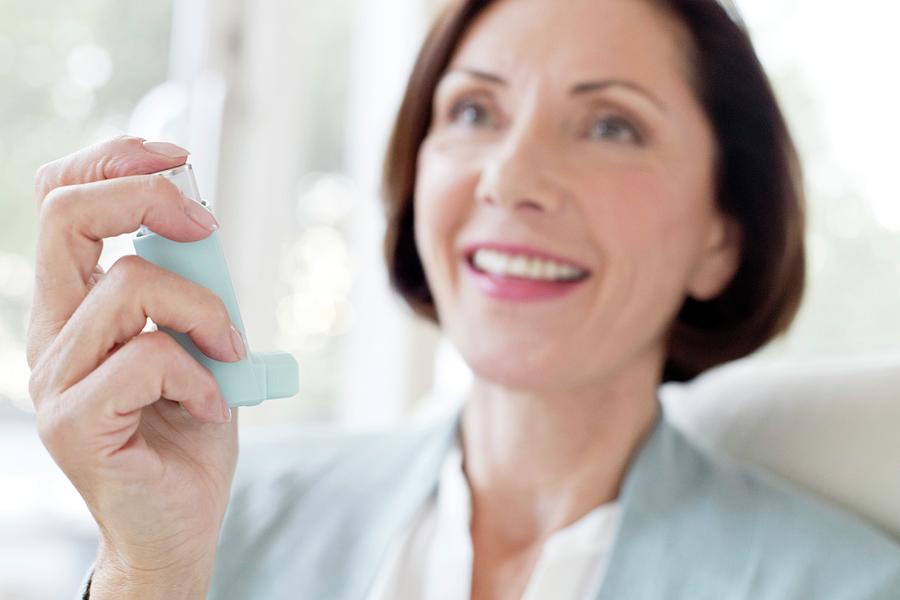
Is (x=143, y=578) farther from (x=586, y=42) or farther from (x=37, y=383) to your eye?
(x=586, y=42)

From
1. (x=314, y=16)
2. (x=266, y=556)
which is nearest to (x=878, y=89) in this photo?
(x=314, y=16)

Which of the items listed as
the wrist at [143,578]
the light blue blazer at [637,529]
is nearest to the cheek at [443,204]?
the light blue blazer at [637,529]

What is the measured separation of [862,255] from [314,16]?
3.85ft

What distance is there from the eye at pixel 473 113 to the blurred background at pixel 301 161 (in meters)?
0.35

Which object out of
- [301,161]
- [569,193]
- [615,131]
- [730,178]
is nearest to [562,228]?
[569,193]

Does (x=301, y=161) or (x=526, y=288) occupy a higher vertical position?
(x=526, y=288)

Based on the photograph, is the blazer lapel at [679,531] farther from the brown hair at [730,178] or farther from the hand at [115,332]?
the hand at [115,332]

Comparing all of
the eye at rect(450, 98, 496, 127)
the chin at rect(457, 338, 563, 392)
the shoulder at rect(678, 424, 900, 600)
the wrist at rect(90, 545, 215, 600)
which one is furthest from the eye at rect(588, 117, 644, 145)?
Result: the wrist at rect(90, 545, 215, 600)

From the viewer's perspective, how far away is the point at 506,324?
1.12m

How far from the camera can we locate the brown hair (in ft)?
3.96

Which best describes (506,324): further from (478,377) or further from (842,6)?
(842,6)

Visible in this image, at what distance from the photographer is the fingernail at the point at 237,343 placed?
761 mm

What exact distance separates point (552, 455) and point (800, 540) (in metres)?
0.29

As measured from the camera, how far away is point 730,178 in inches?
48.7
